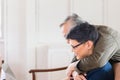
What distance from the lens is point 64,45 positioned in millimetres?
3209

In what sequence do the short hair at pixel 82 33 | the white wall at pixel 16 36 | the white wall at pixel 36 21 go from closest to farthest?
the short hair at pixel 82 33 < the white wall at pixel 36 21 < the white wall at pixel 16 36

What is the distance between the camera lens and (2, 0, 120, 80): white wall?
10.2 feet

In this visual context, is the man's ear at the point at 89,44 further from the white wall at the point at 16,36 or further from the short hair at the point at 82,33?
the white wall at the point at 16,36

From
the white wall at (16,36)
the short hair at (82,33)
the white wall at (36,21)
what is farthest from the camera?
the white wall at (16,36)

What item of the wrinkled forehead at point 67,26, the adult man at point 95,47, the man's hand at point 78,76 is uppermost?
the wrinkled forehead at point 67,26

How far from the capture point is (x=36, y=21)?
127 inches

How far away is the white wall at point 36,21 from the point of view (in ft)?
10.2

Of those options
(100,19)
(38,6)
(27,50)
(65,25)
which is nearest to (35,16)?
(38,6)

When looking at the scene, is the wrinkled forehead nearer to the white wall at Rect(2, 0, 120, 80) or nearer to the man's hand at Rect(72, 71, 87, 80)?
the man's hand at Rect(72, 71, 87, 80)

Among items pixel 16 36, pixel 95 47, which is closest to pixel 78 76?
pixel 95 47

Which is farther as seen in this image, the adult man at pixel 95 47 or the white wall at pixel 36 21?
the white wall at pixel 36 21

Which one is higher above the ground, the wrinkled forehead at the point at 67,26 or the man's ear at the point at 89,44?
the wrinkled forehead at the point at 67,26

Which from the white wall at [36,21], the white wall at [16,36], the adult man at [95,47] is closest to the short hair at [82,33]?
the adult man at [95,47]

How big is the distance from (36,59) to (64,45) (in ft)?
1.36
